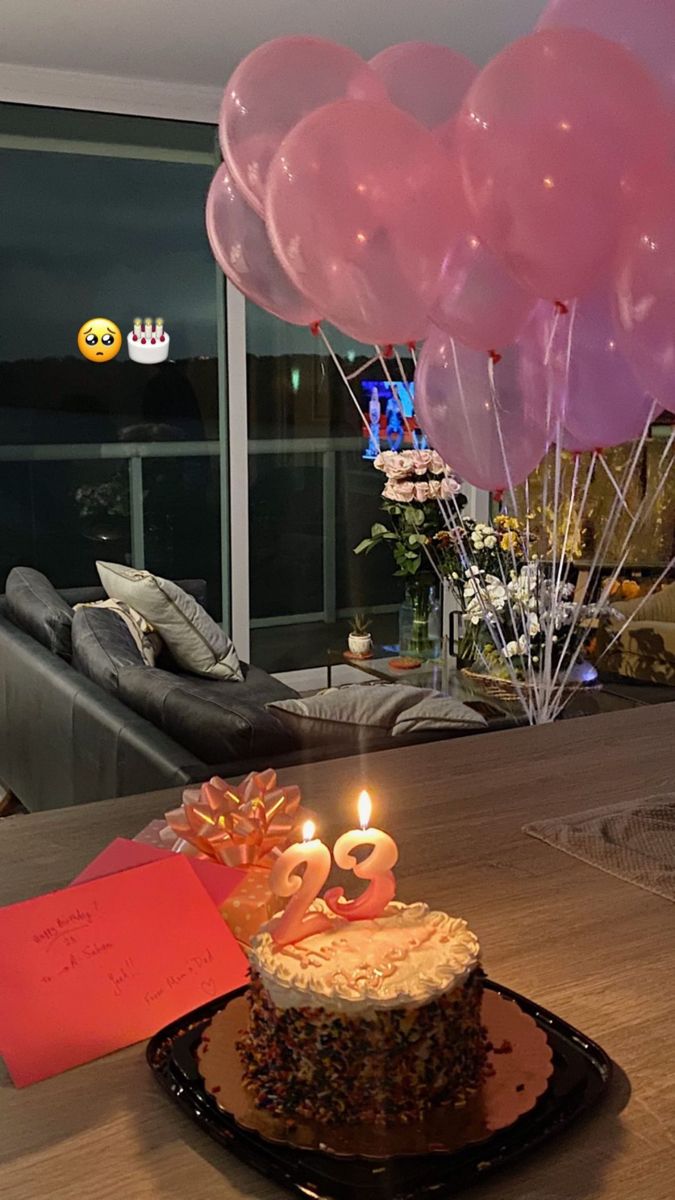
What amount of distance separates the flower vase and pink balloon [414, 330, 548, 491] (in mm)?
2195

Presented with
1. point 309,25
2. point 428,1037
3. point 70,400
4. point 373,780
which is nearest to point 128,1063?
point 428,1037

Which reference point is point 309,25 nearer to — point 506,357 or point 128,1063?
point 506,357

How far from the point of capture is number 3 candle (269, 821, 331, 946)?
844mm

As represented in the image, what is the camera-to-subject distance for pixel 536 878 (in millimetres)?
1215

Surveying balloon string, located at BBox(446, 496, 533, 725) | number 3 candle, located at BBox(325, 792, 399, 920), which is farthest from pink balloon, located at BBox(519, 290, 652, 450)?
balloon string, located at BBox(446, 496, 533, 725)

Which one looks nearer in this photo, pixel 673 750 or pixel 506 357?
pixel 673 750

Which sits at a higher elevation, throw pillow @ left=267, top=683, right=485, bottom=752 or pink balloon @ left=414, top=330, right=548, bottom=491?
pink balloon @ left=414, top=330, right=548, bottom=491

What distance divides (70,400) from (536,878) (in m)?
4.40

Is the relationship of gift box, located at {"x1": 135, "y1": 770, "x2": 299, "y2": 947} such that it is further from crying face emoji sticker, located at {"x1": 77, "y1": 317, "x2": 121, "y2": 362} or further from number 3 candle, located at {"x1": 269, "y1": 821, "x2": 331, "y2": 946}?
crying face emoji sticker, located at {"x1": 77, "y1": 317, "x2": 121, "y2": 362}

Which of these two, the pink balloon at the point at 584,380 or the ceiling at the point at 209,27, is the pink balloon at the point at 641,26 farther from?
the ceiling at the point at 209,27

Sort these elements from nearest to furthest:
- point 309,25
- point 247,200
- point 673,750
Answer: point 673,750
point 247,200
point 309,25

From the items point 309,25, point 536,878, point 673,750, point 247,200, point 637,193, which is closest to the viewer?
point 536,878

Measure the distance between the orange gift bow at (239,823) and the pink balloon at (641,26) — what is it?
0.96 metres

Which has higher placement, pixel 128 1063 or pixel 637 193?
pixel 637 193
